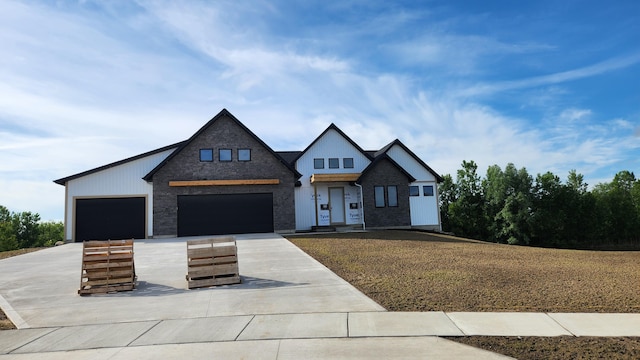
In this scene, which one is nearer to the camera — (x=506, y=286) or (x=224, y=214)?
(x=506, y=286)

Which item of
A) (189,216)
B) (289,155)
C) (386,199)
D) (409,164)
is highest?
(289,155)

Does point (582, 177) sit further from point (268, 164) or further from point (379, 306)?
point (379, 306)

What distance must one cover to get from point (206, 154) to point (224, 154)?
1094 mm

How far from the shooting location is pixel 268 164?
25031mm

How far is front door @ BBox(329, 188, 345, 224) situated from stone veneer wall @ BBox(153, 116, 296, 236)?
3588mm

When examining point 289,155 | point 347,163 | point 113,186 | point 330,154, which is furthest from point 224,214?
point 347,163

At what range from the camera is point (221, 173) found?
2431 centimetres

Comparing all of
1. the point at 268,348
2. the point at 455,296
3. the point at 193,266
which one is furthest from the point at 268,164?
the point at 268,348

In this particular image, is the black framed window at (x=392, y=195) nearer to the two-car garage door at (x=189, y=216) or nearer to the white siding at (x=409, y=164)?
the white siding at (x=409, y=164)

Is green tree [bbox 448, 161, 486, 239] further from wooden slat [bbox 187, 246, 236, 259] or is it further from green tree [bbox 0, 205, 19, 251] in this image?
green tree [bbox 0, 205, 19, 251]

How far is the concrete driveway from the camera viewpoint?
23.4ft

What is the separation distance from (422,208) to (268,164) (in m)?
11.9

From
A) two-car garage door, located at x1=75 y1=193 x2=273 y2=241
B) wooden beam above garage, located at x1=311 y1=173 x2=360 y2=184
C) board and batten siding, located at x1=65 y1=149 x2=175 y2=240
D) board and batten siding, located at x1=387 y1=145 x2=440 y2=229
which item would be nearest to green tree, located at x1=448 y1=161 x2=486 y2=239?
board and batten siding, located at x1=387 y1=145 x2=440 y2=229

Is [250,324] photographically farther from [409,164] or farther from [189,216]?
[409,164]
